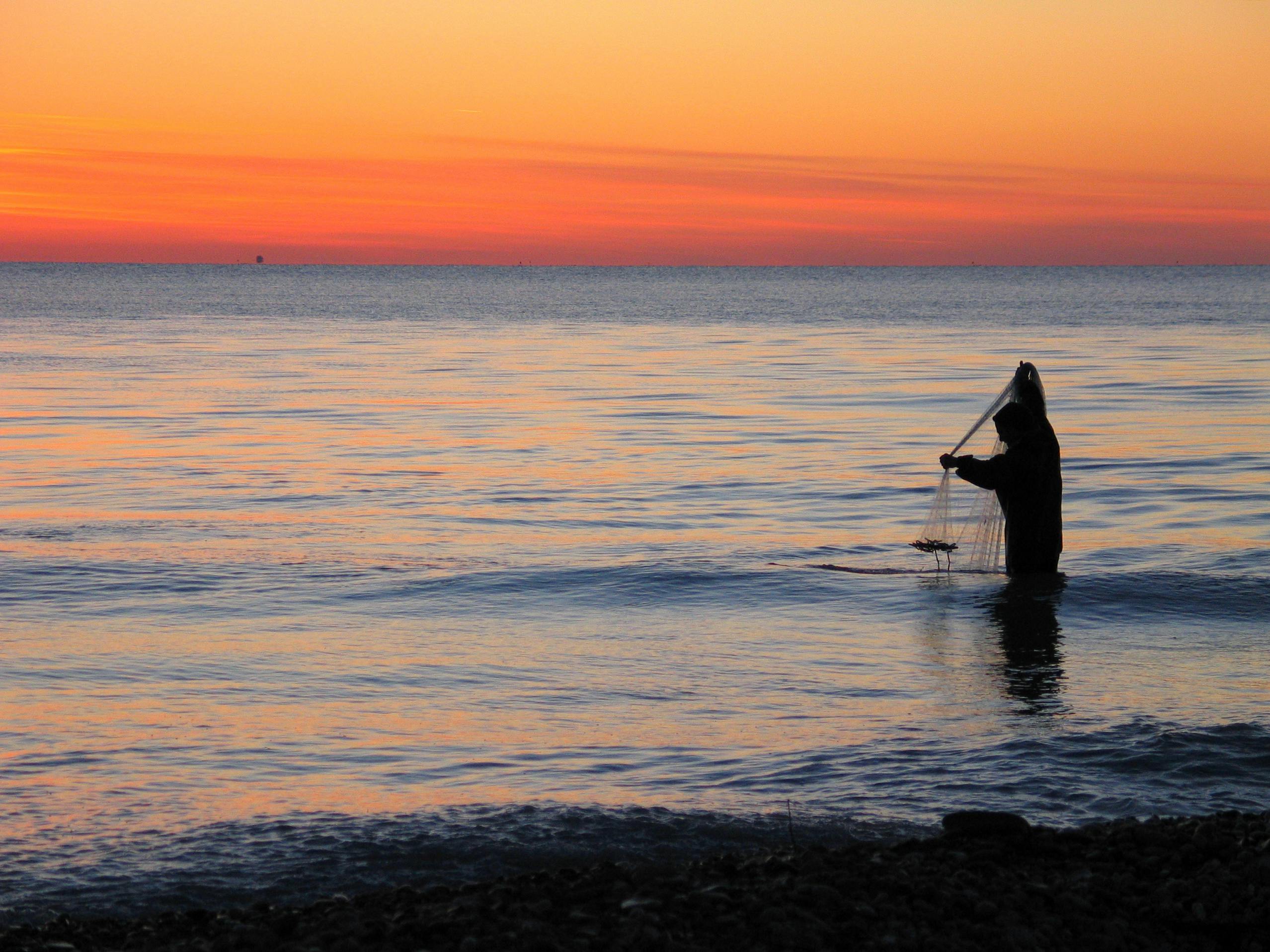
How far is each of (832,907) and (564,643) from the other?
5.77 metres

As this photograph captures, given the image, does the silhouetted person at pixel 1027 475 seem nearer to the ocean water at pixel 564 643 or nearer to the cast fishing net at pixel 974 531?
the cast fishing net at pixel 974 531

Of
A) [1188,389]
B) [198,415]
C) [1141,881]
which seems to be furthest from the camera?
[1188,389]

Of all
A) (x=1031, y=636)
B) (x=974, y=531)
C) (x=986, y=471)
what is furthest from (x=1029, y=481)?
(x=974, y=531)

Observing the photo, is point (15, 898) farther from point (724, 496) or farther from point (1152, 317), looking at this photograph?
point (1152, 317)

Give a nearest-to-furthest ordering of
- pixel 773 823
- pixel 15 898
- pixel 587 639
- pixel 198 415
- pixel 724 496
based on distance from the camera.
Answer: pixel 15 898
pixel 773 823
pixel 587 639
pixel 724 496
pixel 198 415

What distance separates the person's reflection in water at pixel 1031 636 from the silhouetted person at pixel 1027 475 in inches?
8.1

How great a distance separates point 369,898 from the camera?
601 cm

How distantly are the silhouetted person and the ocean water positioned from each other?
44 cm

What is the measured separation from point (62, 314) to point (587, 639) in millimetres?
79682

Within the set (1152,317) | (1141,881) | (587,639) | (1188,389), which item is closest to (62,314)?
(1152,317)

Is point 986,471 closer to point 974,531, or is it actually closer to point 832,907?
point 974,531

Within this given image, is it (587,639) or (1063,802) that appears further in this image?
(587,639)

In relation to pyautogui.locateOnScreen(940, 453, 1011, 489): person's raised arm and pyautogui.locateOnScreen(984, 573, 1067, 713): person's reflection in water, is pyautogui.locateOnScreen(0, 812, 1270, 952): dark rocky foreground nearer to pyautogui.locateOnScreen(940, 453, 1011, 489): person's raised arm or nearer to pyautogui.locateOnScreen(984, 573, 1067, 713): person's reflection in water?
pyautogui.locateOnScreen(984, 573, 1067, 713): person's reflection in water

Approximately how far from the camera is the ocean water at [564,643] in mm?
7207
